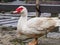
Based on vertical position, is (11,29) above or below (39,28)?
below

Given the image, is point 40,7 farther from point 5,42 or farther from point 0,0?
point 0,0

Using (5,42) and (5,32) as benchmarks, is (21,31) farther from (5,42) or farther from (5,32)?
(5,32)

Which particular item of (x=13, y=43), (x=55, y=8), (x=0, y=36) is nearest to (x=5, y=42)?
(x=13, y=43)

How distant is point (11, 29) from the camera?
18.9 ft

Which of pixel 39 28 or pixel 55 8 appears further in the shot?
pixel 55 8

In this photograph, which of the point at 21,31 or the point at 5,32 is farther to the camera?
the point at 5,32

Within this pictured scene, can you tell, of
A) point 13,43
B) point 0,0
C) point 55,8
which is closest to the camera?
point 13,43

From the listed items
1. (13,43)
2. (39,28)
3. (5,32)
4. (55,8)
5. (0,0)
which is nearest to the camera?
(39,28)

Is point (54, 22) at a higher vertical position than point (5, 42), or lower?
higher

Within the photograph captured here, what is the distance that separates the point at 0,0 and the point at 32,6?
21.0 ft

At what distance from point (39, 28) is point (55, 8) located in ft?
3.44

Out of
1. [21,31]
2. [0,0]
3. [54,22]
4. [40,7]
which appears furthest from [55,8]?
[0,0]

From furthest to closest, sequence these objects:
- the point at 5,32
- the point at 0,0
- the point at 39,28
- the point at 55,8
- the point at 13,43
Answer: the point at 0,0 → the point at 5,32 → the point at 55,8 → the point at 13,43 → the point at 39,28

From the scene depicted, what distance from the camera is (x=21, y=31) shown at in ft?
13.1
